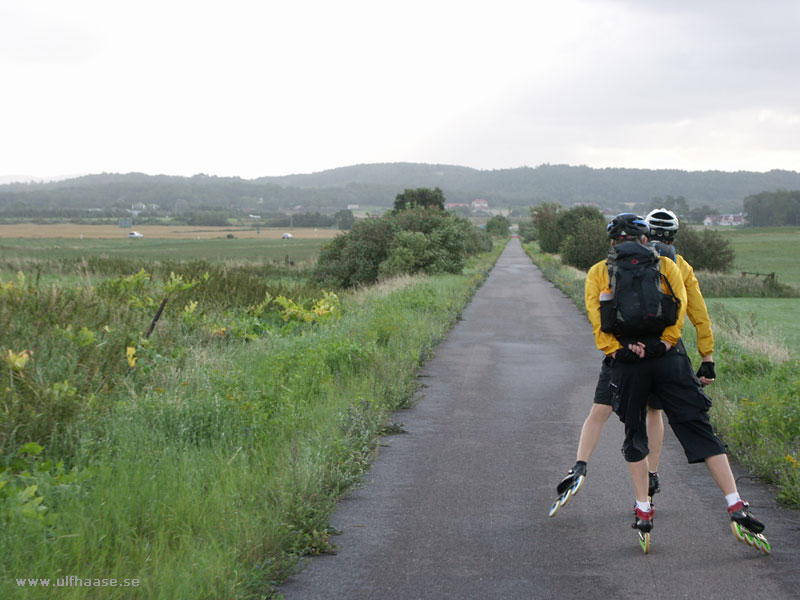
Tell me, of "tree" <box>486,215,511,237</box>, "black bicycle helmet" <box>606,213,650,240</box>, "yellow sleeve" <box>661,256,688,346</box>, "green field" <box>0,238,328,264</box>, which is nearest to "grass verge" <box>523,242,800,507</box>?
"yellow sleeve" <box>661,256,688,346</box>

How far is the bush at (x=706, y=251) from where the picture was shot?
54.7 m

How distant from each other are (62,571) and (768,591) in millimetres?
3626

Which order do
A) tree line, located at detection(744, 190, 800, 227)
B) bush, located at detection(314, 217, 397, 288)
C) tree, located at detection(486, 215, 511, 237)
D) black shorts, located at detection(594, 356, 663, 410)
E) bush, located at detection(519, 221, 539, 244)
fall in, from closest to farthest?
1. black shorts, located at detection(594, 356, 663, 410)
2. bush, located at detection(314, 217, 397, 288)
3. bush, located at detection(519, 221, 539, 244)
4. tree line, located at detection(744, 190, 800, 227)
5. tree, located at detection(486, 215, 511, 237)

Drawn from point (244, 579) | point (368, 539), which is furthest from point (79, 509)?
point (368, 539)

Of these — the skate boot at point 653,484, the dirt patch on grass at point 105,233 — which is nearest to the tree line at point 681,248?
the skate boot at point 653,484

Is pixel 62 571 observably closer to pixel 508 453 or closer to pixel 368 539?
pixel 368 539

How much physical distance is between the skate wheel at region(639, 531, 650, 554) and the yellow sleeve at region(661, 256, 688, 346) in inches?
45.1

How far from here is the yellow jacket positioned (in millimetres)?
4484

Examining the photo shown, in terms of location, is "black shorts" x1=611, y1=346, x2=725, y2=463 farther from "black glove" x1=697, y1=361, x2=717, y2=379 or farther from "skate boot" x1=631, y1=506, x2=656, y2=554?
"skate boot" x1=631, y1=506, x2=656, y2=554

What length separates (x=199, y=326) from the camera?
1324 centimetres

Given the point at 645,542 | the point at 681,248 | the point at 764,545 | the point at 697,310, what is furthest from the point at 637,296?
the point at 681,248

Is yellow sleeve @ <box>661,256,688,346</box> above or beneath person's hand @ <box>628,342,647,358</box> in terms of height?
above

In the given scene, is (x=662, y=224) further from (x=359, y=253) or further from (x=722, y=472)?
(x=359, y=253)

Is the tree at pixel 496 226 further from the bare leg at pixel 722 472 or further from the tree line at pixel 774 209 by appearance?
the bare leg at pixel 722 472
